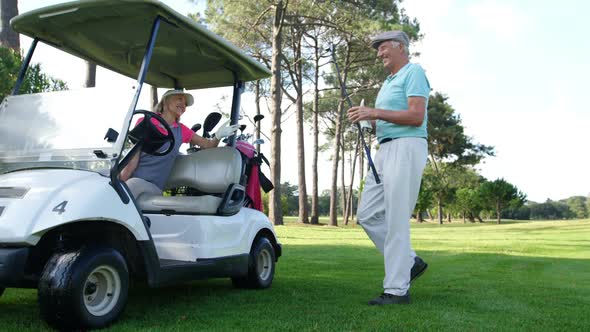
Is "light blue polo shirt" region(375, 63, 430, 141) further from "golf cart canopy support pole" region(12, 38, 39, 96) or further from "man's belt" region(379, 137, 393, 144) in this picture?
"golf cart canopy support pole" region(12, 38, 39, 96)

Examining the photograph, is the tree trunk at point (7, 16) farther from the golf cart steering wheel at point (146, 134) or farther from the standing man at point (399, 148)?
the standing man at point (399, 148)

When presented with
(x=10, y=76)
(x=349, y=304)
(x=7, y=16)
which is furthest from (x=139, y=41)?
(x=7, y=16)

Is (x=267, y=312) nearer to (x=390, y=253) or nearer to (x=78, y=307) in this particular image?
(x=390, y=253)

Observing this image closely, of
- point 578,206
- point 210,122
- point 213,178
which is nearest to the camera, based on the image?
point 213,178

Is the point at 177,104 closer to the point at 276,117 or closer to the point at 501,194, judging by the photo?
the point at 276,117

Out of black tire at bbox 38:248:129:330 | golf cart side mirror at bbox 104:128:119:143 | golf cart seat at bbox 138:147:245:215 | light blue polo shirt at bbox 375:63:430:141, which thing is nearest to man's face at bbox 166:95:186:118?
golf cart seat at bbox 138:147:245:215

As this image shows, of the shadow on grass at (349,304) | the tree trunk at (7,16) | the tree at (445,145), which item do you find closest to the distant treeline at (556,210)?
the tree at (445,145)

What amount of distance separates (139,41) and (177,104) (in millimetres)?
665

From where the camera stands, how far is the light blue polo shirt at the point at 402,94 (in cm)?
410

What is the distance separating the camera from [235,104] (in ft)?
16.6

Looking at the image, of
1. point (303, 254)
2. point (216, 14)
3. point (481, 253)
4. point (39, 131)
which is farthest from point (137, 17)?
point (216, 14)

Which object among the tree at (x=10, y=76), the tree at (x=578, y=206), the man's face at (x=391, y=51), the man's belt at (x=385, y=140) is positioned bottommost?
the man's belt at (x=385, y=140)

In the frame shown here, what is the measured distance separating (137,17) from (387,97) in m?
1.80

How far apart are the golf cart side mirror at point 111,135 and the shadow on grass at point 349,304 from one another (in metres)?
1.02
